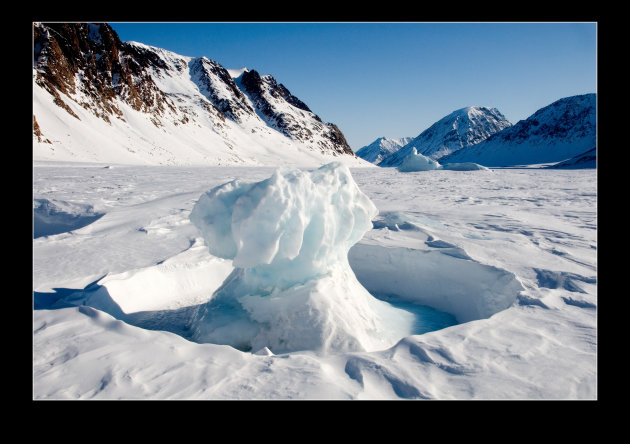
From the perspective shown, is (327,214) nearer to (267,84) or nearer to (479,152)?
(479,152)

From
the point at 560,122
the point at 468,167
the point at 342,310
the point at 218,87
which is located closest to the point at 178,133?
the point at 218,87

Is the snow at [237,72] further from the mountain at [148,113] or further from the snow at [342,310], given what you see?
the snow at [342,310]

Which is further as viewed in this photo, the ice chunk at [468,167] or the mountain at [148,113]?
the mountain at [148,113]

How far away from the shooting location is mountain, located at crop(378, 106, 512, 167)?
146m

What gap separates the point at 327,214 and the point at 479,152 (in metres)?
90.5

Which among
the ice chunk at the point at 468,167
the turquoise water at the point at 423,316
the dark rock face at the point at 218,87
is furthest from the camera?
the dark rock face at the point at 218,87

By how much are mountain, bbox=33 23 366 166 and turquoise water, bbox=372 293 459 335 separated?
19.1m

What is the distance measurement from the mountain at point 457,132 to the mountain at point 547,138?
5574 cm

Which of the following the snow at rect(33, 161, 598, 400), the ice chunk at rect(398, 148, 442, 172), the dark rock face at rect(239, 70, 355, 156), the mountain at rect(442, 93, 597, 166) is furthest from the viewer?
the dark rock face at rect(239, 70, 355, 156)

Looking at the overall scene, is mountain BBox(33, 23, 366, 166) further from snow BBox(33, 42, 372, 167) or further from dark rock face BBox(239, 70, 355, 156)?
dark rock face BBox(239, 70, 355, 156)

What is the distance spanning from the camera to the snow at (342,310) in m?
1.84

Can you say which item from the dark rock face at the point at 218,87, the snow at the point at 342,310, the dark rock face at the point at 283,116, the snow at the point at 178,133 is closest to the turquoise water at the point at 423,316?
the snow at the point at 342,310

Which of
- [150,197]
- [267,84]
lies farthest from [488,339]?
[267,84]

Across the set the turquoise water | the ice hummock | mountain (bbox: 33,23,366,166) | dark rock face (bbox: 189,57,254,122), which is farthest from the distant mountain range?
the ice hummock
